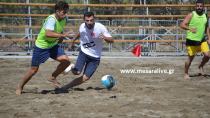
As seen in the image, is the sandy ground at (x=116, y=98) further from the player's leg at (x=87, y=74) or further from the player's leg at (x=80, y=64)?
the player's leg at (x=80, y=64)

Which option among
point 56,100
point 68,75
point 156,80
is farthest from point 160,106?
point 68,75

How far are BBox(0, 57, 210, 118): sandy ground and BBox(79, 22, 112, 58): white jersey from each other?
0.76m

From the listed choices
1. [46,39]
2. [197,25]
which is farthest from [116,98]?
[197,25]

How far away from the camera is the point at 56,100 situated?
6918 millimetres

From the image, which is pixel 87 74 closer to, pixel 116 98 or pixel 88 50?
pixel 88 50

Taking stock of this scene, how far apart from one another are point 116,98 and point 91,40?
135 centimetres

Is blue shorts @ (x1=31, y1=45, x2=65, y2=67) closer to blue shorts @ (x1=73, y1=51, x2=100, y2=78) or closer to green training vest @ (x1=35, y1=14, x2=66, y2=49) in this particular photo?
green training vest @ (x1=35, y1=14, x2=66, y2=49)

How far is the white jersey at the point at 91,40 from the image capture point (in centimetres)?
778

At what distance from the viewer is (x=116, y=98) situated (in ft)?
23.3

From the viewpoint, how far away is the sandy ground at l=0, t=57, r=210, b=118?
592cm

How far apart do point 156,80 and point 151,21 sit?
25.6 ft

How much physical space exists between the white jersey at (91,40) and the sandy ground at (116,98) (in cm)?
76

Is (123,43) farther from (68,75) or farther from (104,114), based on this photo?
(104,114)

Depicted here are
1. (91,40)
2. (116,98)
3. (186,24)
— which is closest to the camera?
(116,98)
